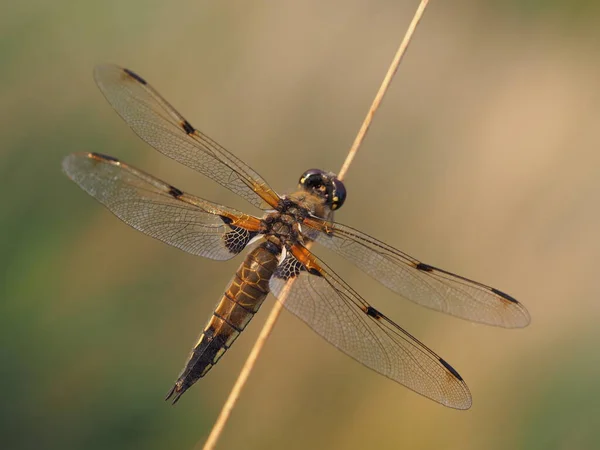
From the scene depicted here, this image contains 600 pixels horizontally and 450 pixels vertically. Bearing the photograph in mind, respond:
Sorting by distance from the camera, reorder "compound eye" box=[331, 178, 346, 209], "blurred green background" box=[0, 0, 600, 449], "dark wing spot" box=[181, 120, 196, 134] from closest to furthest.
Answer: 1. "dark wing spot" box=[181, 120, 196, 134]
2. "compound eye" box=[331, 178, 346, 209]
3. "blurred green background" box=[0, 0, 600, 449]

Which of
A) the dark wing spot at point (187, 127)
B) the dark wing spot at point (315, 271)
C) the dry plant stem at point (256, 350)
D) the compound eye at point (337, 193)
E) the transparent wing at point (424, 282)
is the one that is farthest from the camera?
the compound eye at point (337, 193)

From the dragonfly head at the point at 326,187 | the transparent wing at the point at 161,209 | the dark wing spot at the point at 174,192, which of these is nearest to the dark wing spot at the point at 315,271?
the transparent wing at the point at 161,209

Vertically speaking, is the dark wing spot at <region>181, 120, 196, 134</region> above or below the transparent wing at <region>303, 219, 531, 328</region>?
above

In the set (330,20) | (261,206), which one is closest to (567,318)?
(261,206)

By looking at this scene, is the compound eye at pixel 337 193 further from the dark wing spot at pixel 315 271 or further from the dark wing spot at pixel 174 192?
the dark wing spot at pixel 174 192

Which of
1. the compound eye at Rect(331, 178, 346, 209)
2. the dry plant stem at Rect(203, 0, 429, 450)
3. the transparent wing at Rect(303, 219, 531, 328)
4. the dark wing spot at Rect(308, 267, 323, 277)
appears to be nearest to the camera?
the dry plant stem at Rect(203, 0, 429, 450)

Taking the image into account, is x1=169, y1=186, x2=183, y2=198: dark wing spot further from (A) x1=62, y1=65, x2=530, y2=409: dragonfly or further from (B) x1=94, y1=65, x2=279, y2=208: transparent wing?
(B) x1=94, y1=65, x2=279, y2=208: transparent wing

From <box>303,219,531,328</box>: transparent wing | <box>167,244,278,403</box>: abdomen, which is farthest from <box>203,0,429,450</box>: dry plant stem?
<box>303,219,531,328</box>: transparent wing

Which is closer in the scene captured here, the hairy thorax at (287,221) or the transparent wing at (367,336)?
the transparent wing at (367,336)
